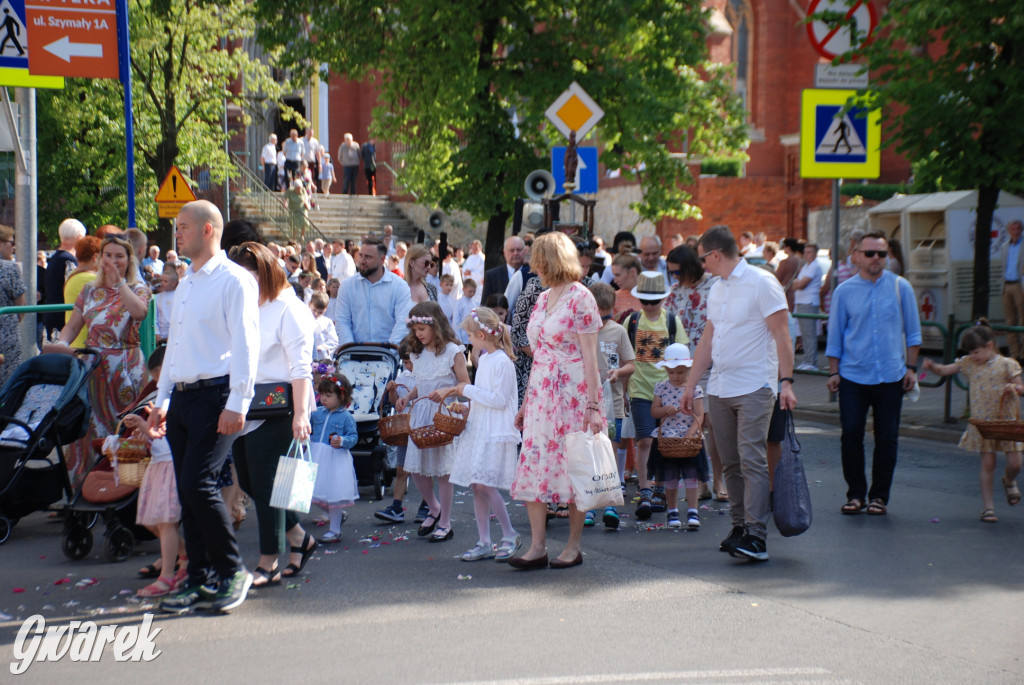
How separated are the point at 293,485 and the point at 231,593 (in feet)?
2.19

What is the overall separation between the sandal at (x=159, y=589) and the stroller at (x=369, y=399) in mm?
2889

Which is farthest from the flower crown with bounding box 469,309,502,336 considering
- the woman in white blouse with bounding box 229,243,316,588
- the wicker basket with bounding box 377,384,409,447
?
the woman in white blouse with bounding box 229,243,316,588

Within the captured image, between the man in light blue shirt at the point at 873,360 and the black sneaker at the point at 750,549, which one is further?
the man in light blue shirt at the point at 873,360

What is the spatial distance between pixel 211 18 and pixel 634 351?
20.7 metres

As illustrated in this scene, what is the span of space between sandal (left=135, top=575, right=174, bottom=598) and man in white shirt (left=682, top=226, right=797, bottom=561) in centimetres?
329

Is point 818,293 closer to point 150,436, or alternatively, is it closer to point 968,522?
point 968,522

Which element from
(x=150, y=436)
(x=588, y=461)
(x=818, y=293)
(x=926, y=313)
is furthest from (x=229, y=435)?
(x=926, y=313)

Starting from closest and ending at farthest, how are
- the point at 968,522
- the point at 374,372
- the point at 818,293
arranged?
the point at 968,522
the point at 374,372
the point at 818,293

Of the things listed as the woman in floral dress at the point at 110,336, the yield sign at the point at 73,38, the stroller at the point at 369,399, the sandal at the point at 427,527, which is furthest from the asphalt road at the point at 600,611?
the yield sign at the point at 73,38

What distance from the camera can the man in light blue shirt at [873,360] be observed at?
28.6ft

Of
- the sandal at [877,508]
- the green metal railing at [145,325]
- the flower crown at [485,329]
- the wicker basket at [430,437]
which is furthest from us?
the green metal railing at [145,325]

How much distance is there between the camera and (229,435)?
616 cm

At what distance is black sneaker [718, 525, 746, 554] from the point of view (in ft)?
23.7

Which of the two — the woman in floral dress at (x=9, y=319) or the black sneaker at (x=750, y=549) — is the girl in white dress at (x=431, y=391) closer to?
the black sneaker at (x=750, y=549)
